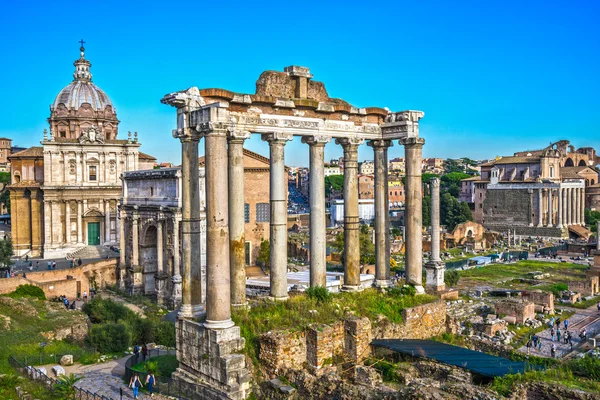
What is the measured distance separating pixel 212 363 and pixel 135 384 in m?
2.13

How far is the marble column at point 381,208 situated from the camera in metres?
15.3

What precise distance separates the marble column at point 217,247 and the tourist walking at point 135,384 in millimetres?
2207

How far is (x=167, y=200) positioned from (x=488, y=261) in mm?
31239

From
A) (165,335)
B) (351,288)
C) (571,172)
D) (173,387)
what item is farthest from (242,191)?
(571,172)

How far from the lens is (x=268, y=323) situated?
11586 mm

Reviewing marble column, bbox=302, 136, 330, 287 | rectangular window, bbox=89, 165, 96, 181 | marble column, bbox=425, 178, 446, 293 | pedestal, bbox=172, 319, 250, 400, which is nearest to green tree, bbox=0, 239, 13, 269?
rectangular window, bbox=89, 165, 96, 181

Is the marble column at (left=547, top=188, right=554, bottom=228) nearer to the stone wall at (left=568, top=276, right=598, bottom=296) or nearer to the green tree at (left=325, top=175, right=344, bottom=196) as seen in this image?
the stone wall at (left=568, top=276, right=598, bottom=296)

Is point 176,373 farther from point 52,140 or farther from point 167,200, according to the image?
point 52,140

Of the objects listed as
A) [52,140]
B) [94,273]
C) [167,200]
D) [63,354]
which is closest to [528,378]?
[63,354]

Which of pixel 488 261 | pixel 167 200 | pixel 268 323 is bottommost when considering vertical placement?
pixel 488 261

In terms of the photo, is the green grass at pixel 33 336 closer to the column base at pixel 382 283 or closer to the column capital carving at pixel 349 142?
the column base at pixel 382 283

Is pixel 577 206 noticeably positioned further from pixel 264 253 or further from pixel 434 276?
pixel 434 276

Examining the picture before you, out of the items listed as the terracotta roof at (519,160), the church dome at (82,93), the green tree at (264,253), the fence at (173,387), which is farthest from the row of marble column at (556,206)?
the fence at (173,387)

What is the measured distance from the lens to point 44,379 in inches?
510
